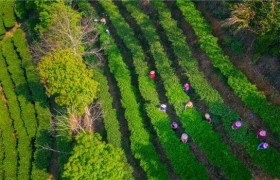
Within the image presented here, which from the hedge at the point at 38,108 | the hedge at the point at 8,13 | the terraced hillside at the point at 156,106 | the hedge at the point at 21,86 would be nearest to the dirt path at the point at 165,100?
the terraced hillside at the point at 156,106

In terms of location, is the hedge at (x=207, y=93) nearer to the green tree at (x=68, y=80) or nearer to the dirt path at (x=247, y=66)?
the dirt path at (x=247, y=66)

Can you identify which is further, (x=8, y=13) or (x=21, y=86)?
(x=8, y=13)

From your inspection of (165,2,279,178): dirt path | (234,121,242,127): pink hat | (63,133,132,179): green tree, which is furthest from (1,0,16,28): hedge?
(234,121,242,127): pink hat

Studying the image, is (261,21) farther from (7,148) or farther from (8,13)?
(8,13)

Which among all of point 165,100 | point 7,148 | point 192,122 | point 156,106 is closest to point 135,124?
point 156,106

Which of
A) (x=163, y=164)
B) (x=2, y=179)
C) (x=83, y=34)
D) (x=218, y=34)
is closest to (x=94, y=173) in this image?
(x=163, y=164)

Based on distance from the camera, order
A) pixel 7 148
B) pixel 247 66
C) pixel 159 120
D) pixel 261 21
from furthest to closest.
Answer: pixel 7 148 → pixel 159 120 → pixel 247 66 → pixel 261 21

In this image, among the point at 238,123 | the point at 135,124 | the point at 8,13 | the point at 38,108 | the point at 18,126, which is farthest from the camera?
the point at 8,13

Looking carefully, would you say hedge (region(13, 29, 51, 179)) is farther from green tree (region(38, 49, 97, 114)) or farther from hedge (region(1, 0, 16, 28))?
green tree (region(38, 49, 97, 114))
